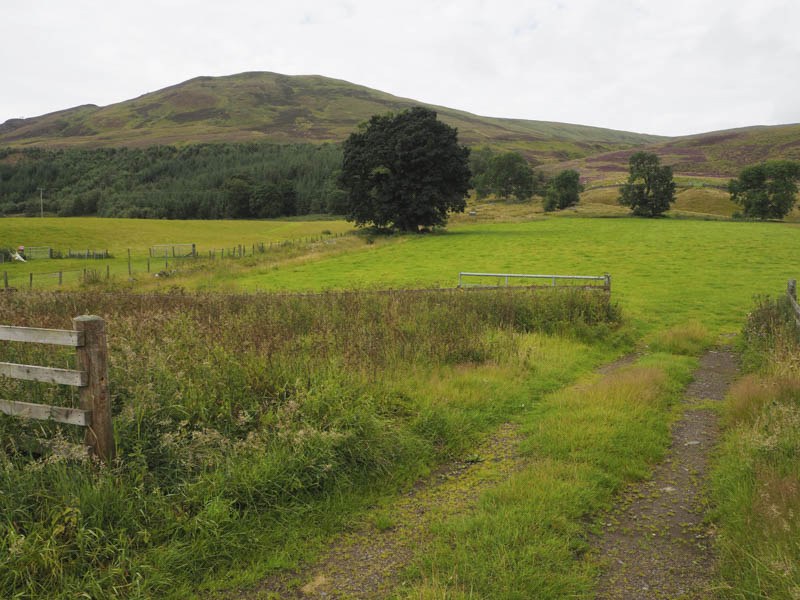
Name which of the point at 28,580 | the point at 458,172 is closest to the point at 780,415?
the point at 28,580

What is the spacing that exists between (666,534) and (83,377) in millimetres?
6096

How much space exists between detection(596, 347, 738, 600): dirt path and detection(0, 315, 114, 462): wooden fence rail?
499cm

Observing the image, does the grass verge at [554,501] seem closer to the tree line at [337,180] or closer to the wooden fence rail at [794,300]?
the wooden fence rail at [794,300]

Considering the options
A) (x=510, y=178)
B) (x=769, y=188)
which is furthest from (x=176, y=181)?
(x=769, y=188)

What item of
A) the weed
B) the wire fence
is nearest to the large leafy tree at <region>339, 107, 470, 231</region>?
the wire fence

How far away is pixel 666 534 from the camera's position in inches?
204

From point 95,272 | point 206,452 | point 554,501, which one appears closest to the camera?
point 554,501

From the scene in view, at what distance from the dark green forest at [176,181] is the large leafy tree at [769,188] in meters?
75.3

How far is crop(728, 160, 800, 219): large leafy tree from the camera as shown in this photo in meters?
66.6

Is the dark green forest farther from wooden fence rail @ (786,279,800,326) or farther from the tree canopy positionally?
wooden fence rail @ (786,279,800,326)

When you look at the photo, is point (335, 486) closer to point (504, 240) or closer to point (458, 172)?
point (504, 240)

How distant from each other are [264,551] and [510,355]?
7.56 meters

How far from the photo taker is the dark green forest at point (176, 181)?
424ft

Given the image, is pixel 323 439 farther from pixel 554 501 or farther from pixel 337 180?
pixel 337 180
